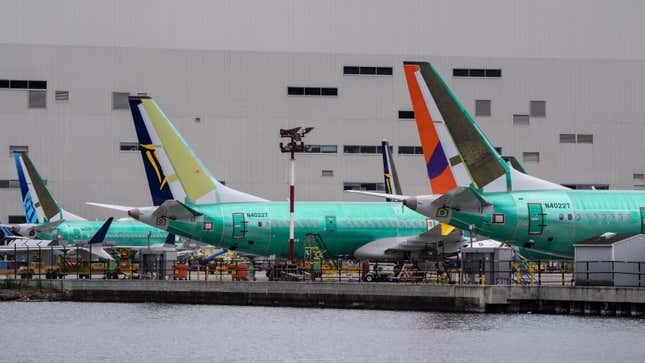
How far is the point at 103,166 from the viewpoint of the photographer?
9906 centimetres

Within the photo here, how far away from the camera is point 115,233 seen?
307ft

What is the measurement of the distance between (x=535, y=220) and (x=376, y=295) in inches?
310

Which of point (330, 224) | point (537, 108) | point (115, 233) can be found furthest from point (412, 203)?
point (537, 108)

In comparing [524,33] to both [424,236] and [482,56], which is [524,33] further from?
[424,236]

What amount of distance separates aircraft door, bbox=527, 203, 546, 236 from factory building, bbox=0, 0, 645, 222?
49863 mm

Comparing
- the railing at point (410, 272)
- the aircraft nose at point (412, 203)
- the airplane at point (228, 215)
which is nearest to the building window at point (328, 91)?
the railing at point (410, 272)

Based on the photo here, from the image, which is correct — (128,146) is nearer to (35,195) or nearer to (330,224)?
(35,195)

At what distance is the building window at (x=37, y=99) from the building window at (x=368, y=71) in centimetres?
2607

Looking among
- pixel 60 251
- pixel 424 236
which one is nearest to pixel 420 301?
pixel 424 236

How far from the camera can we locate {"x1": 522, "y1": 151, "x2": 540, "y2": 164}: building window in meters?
104

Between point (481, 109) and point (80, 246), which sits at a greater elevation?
point (481, 109)

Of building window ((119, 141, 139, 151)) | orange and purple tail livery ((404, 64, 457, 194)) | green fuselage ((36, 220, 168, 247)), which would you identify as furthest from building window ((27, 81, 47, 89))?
orange and purple tail livery ((404, 64, 457, 194))

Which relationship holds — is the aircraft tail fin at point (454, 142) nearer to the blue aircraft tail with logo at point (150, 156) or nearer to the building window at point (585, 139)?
the blue aircraft tail with logo at point (150, 156)

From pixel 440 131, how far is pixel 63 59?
5476 cm
